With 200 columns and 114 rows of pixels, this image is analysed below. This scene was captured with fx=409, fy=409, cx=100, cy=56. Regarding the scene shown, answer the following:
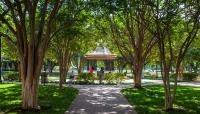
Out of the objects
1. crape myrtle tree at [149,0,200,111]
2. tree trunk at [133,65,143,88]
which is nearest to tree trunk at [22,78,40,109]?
crape myrtle tree at [149,0,200,111]

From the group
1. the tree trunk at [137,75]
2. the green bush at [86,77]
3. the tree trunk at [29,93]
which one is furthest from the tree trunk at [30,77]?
the green bush at [86,77]

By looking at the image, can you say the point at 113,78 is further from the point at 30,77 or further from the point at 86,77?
the point at 30,77

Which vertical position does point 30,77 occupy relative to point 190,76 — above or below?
below

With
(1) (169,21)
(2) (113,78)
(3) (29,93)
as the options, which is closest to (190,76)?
(2) (113,78)

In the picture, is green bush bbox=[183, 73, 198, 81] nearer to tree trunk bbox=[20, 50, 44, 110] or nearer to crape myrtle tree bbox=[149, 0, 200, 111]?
crape myrtle tree bbox=[149, 0, 200, 111]

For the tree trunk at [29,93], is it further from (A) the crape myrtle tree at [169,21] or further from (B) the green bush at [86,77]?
(B) the green bush at [86,77]

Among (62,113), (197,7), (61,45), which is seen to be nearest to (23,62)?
(62,113)

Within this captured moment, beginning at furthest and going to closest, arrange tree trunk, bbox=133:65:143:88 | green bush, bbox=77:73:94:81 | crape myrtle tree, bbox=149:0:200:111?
green bush, bbox=77:73:94:81 → tree trunk, bbox=133:65:143:88 → crape myrtle tree, bbox=149:0:200:111

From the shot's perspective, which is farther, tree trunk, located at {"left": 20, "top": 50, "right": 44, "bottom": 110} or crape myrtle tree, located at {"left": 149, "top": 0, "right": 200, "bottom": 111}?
crape myrtle tree, located at {"left": 149, "top": 0, "right": 200, "bottom": 111}

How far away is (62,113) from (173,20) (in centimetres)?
510

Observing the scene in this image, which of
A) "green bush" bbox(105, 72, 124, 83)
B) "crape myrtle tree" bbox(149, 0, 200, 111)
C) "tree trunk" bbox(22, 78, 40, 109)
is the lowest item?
"tree trunk" bbox(22, 78, 40, 109)

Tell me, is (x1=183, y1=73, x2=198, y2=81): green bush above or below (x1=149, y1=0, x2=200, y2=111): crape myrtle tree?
below

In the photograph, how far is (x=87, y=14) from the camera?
18.3 m

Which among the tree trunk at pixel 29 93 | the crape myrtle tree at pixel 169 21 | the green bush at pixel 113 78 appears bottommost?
the tree trunk at pixel 29 93
